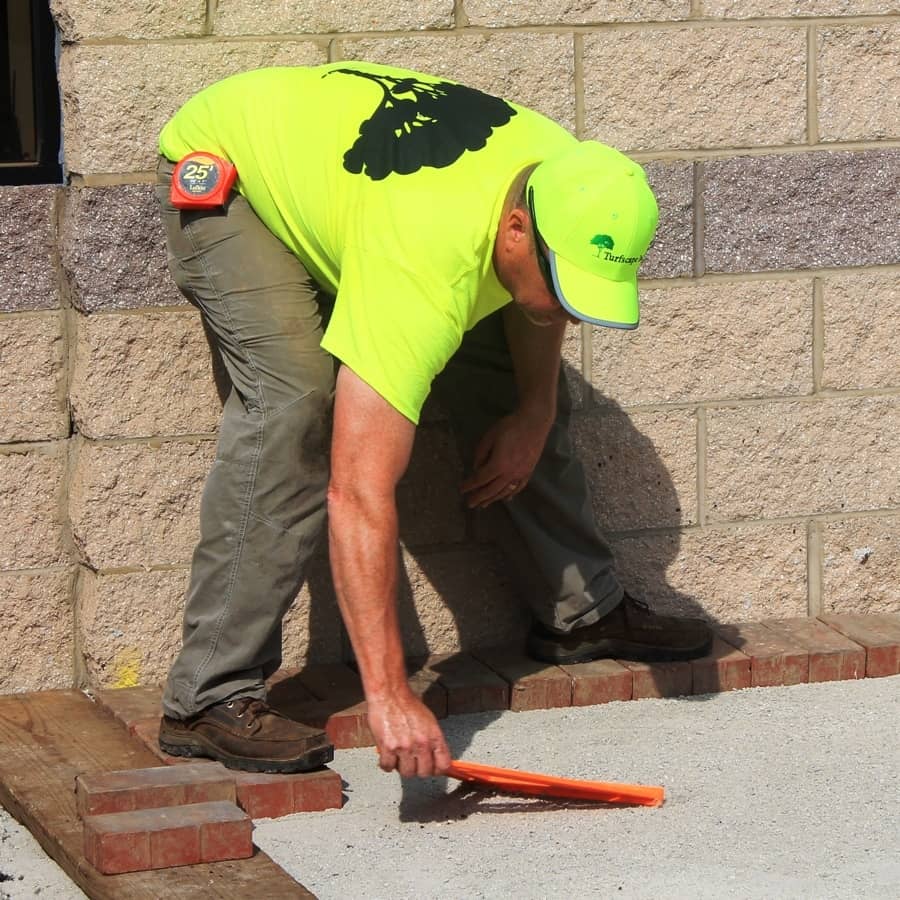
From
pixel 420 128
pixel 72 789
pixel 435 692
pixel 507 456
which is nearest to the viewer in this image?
pixel 420 128

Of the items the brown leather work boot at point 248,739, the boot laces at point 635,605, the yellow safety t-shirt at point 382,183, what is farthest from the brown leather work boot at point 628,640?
the yellow safety t-shirt at point 382,183

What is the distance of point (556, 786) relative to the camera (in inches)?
145

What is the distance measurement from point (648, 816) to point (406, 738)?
0.66 m

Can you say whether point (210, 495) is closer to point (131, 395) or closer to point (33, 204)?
point (131, 395)

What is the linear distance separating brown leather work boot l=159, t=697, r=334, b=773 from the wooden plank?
→ 0.33ft

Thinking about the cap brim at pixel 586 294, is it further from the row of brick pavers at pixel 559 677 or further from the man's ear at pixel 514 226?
the row of brick pavers at pixel 559 677

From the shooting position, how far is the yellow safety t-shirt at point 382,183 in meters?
3.38

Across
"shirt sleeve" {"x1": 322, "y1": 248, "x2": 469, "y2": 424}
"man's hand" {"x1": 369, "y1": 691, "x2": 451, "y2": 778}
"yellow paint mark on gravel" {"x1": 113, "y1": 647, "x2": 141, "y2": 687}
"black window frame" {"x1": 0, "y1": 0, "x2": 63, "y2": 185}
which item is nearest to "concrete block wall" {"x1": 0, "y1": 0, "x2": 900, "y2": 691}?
"yellow paint mark on gravel" {"x1": 113, "y1": 647, "x2": 141, "y2": 687}

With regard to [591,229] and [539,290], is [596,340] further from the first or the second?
[591,229]

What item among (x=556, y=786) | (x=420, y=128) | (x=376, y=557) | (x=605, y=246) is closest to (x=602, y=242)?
(x=605, y=246)

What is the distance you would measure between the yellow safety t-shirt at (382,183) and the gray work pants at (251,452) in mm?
93

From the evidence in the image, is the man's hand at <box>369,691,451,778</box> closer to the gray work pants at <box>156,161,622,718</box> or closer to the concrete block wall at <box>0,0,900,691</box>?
the gray work pants at <box>156,161,622,718</box>

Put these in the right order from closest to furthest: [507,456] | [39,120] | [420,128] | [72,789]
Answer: [420,128] < [72,789] < [507,456] < [39,120]

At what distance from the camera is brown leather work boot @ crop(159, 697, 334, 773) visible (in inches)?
150
